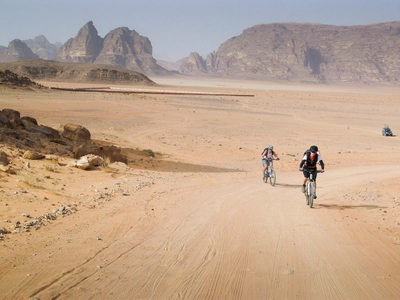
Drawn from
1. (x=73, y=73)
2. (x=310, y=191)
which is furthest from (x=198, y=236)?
(x=73, y=73)

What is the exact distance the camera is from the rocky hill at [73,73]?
114 meters

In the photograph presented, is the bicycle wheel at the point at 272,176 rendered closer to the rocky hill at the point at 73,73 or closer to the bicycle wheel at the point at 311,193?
the bicycle wheel at the point at 311,193

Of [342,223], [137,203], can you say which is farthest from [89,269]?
[342,223]

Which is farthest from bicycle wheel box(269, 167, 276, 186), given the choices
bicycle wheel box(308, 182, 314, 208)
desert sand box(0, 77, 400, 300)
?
bicycle wheel box(308, 182, 314, 208)

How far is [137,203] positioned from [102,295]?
16.1 feet

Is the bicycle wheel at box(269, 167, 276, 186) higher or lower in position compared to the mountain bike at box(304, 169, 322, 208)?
lower

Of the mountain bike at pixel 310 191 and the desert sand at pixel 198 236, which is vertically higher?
the mountain bike at pixel 310 191

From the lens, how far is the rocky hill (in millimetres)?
114250

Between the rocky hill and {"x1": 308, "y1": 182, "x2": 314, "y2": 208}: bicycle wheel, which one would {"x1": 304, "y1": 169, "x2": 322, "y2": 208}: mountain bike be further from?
the rocky hill

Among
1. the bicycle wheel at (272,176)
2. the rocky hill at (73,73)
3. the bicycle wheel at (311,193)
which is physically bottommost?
the bicycle wheel at (272,176)

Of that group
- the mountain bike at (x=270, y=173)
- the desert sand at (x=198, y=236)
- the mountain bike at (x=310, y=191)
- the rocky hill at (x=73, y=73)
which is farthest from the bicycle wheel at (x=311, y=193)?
the rocky hill at (x=73, y=73)

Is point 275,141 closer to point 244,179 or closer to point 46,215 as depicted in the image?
point 244,179

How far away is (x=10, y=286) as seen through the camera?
5625 millimetres

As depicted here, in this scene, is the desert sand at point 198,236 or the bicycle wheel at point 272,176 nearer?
the desert sand at point 198,236
